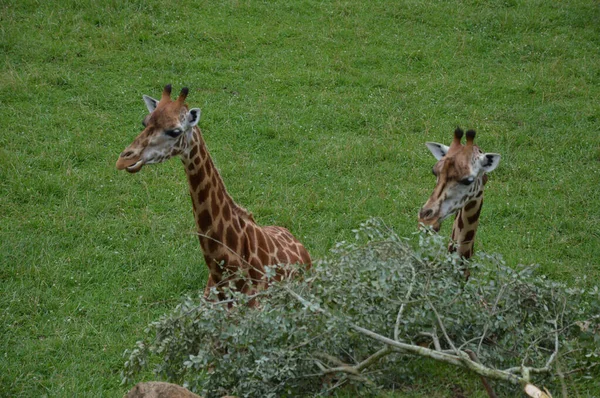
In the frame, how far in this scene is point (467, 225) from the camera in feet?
26.8

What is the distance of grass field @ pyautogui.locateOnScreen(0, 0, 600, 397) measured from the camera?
9.27 meters

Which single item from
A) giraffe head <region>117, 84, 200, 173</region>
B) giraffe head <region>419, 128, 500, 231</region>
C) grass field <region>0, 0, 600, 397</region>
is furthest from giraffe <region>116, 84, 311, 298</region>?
giraffe head <region>419, 128, 500, 231</region>

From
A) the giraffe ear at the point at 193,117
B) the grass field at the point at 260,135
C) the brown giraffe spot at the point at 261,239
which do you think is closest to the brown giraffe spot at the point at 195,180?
the giraffe ear at the point at 193,117

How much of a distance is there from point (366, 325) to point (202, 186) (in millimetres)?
2504

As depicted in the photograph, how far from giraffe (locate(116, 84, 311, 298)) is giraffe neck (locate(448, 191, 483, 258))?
1.78m

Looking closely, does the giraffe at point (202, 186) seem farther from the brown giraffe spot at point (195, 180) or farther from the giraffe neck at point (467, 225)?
the giraffe neck at point (467, 225)

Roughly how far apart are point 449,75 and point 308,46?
2.77 metres

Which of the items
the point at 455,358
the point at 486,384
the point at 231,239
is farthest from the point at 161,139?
the point at 486,384

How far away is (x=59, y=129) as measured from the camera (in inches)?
502

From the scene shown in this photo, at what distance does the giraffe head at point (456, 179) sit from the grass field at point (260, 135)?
1.60m

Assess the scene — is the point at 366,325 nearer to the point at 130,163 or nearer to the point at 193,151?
the point at 193,151

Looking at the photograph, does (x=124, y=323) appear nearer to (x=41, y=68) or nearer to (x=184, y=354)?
(x=184, y=354)

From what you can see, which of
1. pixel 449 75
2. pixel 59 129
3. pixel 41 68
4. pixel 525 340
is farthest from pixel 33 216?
pixel 449 75

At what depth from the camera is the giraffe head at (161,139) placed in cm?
795
